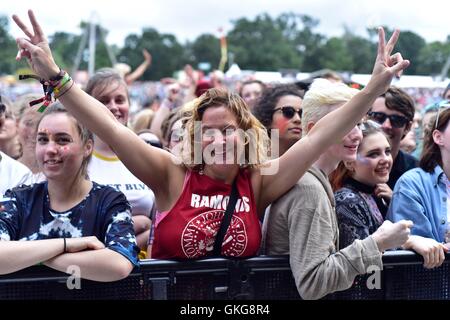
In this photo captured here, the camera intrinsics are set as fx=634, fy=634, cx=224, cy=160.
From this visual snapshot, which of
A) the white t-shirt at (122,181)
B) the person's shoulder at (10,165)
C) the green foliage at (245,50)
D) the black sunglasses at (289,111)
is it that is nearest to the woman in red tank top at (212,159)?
the white t-shirt at (122,181)

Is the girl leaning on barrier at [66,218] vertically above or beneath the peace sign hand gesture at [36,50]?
beneath

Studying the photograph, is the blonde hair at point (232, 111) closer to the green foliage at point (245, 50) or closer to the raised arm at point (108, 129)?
the raised arm at point (108, 129)

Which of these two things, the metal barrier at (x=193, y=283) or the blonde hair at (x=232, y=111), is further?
the blonde hair at (x=232, y=111)

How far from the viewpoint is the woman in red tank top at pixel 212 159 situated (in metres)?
2.63

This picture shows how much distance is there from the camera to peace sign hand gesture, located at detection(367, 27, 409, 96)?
269cm

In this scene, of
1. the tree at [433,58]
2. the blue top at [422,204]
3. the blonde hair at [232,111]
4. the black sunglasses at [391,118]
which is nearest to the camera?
the blonde hair at [232,111]

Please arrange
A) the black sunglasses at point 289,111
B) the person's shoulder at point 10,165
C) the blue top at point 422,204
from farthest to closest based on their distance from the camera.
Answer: the black sunglasses at point 289,111, the person's shoulder at point 10,165, the blue top at point 422,204

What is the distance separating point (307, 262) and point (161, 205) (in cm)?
68

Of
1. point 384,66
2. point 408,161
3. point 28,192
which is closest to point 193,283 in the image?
point 28,192

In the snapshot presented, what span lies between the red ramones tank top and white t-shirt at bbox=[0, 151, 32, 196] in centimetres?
152

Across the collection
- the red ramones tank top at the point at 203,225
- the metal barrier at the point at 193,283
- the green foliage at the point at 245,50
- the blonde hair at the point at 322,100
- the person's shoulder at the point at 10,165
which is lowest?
the metal barrier at the point at 193,283

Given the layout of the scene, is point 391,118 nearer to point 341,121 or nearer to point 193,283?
point 341,121

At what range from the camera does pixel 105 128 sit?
264 cm

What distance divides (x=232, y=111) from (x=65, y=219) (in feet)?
2.83
